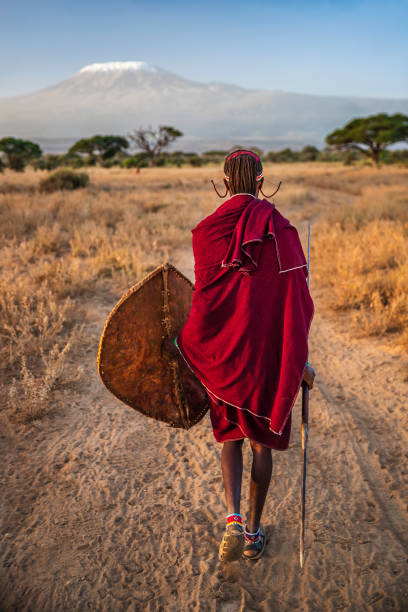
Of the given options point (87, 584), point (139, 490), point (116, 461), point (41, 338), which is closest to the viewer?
point (87, 584)

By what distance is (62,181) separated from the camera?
1453cm

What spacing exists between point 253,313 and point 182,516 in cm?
146

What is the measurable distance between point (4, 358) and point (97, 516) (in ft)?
7.13

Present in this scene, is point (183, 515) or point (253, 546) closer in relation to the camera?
point (253, 546)

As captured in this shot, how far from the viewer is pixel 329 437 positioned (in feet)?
10.9

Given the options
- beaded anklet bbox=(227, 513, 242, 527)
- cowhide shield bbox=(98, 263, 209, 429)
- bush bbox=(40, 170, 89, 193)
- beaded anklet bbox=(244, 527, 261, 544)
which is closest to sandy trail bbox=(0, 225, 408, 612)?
beaded anklet bbox=(244, 527, 261, 544)

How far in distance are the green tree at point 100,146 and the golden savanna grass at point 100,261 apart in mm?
38229

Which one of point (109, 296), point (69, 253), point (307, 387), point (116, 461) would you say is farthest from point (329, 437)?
point (69, 253)

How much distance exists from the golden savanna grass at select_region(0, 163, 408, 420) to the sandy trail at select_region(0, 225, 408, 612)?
0.68 metres

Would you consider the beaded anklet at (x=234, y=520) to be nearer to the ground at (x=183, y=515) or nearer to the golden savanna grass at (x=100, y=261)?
the ground at (x=183, y=515)

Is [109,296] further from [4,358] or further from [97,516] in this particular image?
[97,516]

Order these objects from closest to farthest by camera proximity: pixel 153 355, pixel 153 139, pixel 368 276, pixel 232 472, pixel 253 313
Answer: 1. pixel 253 313
2. pixel 232 472
3. pixel 153 355
4. pixel 368 276
5. pixel 153 139

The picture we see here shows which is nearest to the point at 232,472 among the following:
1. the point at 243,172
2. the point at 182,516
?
the point at 182,516

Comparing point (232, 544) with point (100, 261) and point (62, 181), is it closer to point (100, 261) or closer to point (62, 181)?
point (100, 261)
